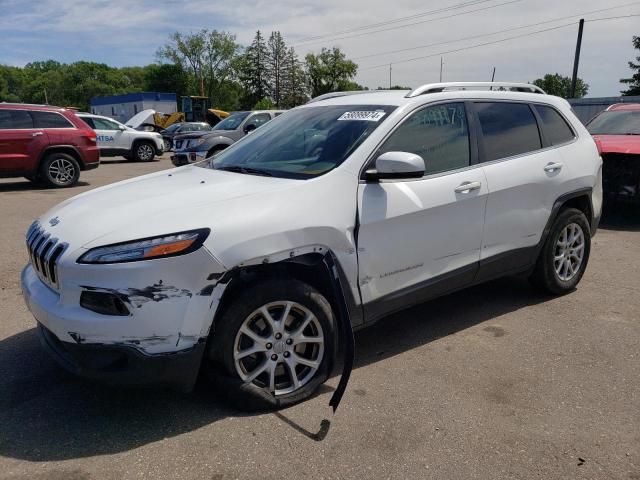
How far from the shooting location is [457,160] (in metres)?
3.84

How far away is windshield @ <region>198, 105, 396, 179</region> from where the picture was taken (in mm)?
3412

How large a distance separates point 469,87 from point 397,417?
8.32ft

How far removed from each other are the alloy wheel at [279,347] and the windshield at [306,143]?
2.82 feet

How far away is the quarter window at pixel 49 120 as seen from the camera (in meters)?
11.6

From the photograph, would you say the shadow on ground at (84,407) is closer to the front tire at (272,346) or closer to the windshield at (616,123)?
the front tire at (272,346)

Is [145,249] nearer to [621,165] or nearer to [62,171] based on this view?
[621,165]

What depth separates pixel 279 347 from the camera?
9.86ft

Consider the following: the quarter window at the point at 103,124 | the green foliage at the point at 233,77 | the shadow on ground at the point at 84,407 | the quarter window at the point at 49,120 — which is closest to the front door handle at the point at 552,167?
the shadow on ground at the point at 84,407

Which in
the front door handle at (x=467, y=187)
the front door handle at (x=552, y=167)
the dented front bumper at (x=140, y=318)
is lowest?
the dented front bumper at (x=140, y=318)

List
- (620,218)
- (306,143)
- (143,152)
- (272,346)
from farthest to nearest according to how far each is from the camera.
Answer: (143,152)
(620,218)
(306,143)
(272,346)

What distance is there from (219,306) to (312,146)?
137 centimetres

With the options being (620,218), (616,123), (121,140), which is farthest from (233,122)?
(620,218)

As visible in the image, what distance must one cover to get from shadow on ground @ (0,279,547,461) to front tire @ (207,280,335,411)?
0.72 ft

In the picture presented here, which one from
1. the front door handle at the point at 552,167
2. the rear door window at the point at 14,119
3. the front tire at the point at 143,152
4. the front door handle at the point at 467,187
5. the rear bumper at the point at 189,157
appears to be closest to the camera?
the front door handle at the point at 467,187
